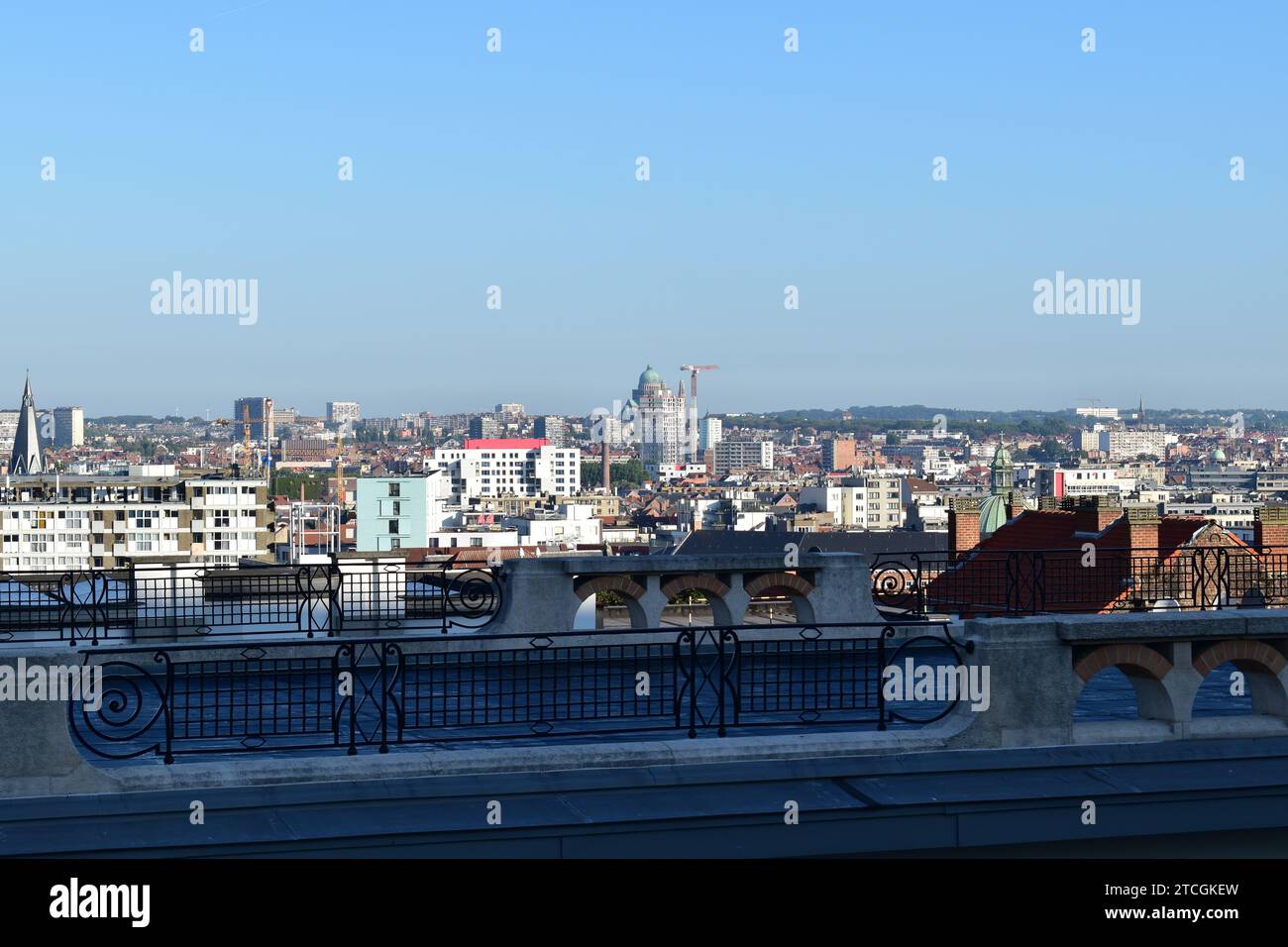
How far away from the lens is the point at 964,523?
135 ft

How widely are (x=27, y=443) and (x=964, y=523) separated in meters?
175

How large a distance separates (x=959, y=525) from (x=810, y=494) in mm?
151696

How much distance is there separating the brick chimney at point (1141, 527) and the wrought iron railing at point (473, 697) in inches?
731

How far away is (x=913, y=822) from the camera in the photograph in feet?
24.6

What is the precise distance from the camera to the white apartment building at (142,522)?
105688 millimetres

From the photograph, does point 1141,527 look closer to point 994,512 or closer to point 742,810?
point 742,810

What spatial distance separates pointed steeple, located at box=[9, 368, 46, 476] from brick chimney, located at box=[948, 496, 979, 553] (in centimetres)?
16453

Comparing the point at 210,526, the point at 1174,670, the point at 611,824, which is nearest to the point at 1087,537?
the point at 1174,670

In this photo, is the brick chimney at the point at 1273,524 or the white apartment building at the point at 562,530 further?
the white apartment building at the point at 562,530

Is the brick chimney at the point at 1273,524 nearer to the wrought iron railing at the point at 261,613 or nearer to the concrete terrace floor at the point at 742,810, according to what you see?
the wrought iron railing at the point at 261,613

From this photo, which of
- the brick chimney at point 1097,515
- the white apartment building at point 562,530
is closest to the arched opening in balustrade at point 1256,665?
the brick chimney at point 1097,515

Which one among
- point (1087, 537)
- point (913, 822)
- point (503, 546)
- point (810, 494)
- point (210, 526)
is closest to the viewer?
point (913, 822)
